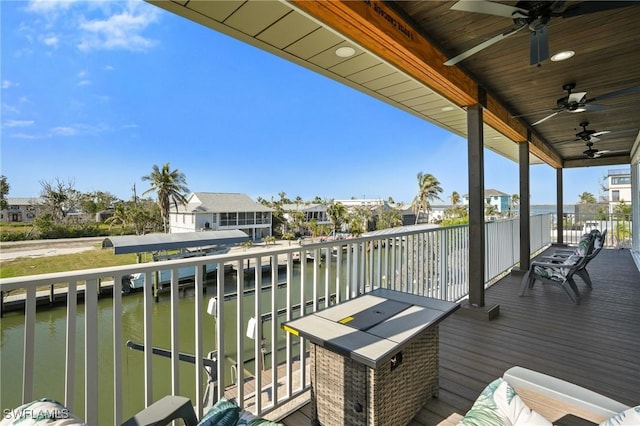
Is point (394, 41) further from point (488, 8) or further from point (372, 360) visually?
point (372, 360)

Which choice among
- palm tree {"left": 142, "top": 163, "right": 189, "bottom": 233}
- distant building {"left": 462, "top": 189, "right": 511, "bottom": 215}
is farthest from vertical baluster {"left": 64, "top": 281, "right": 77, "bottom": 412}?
distant building {"left": 462, "top": 189, "right": 511, "bottom": 215}

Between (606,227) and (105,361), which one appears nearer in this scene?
(105,361)

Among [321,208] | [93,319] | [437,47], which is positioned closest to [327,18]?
[437,47]

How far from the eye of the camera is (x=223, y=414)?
1221 mm

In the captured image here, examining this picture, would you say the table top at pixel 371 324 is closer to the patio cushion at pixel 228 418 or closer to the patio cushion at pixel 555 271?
the patio cushion at pixel 228 418

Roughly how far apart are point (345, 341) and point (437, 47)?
Answer: 8.28 ft

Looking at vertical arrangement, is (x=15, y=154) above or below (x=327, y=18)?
above

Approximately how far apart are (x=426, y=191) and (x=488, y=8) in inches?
1488

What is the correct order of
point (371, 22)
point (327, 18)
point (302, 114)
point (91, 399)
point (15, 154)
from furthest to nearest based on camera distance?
point (302, 114) → point (15, 154) → point (371, 22) → point (327, 18) → point (91, 399)

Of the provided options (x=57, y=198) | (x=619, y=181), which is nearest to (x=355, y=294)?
(x=619, y=181)

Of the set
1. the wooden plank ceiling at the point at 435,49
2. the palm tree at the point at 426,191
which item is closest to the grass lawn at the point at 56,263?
the wooden plank ceiling at the point at 435,49

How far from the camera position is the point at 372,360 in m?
1.41

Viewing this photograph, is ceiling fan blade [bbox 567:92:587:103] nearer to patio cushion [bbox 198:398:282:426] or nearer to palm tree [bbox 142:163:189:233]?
patio cushion [bbox 198:398:282:426]

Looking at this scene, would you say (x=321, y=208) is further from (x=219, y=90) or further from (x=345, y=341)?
(x=345, y=341)
